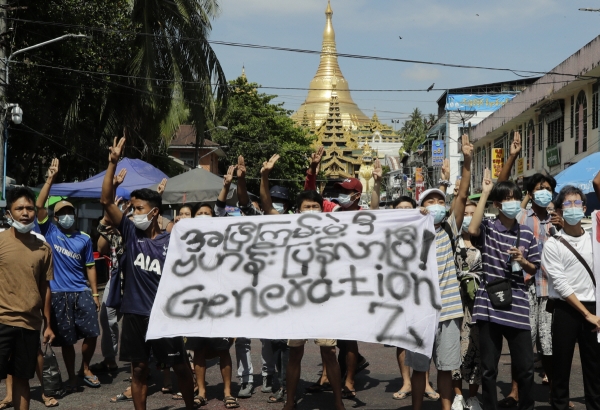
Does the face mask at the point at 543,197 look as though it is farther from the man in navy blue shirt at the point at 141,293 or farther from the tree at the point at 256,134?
the tree at the point at 256,134

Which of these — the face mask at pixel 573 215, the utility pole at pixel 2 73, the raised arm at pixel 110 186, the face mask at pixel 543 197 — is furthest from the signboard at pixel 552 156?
the raised arm at pixel 110 186

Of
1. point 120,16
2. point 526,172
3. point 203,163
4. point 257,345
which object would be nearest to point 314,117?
point 203,163

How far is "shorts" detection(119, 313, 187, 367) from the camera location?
18.5ft

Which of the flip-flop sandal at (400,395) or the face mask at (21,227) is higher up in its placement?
the face mask at (21,227)

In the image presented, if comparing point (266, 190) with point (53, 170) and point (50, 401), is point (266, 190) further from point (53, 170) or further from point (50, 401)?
point (50, 401)

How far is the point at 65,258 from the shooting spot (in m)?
7.17

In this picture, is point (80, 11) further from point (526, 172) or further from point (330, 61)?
point (330, 61)

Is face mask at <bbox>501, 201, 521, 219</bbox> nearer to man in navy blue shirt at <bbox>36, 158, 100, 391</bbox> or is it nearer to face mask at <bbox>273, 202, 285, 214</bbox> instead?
face mask at <bbox>273, 202, 285, 214</bbox>

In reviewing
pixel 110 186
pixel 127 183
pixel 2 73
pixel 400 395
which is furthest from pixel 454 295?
pixel 2 73

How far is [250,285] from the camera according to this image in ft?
19.4

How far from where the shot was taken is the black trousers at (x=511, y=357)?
5.48m

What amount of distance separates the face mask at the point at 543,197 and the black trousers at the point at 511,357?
154 centimetres

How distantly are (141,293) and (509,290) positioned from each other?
266 centimetres

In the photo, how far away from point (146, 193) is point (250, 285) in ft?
3.40
